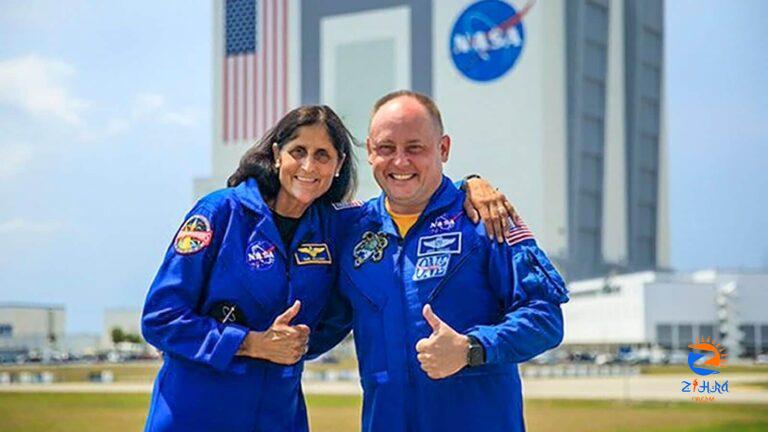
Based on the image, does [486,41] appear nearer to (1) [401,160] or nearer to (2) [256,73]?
(2) [256,73]

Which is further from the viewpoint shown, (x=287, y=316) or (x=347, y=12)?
(x=347, y=12)

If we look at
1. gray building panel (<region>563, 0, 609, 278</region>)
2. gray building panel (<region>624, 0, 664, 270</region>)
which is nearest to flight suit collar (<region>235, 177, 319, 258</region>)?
gray building panel (<region>563, 0, 609, 278</region>)

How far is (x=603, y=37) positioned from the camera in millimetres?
79188

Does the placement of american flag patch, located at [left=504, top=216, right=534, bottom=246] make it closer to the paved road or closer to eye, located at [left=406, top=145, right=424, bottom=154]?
eye, located at [left=406, top=145, right=424, bottom=154]

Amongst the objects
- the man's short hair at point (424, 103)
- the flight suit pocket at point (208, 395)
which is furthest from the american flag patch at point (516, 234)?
the flight suit pocket at point (208, 395)

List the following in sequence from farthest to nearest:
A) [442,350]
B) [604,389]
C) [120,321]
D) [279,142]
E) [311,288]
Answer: [120,321]
[604,389]
[279,142]
[311,288]
[442,350]

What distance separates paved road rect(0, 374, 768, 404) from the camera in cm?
2909

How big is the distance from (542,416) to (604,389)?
1125 centimetres

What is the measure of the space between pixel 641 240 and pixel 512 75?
15849 mm

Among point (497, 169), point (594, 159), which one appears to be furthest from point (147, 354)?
point (594, 159)

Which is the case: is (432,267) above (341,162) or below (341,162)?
below

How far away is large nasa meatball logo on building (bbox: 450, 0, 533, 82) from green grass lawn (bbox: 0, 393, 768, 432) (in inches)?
1991

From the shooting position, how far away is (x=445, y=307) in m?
4.15

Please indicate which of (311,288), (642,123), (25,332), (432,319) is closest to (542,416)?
(311,288)
